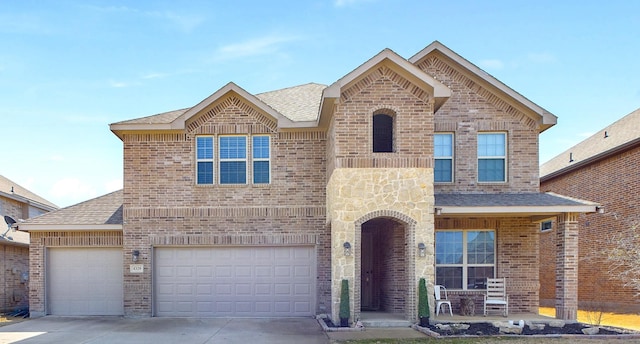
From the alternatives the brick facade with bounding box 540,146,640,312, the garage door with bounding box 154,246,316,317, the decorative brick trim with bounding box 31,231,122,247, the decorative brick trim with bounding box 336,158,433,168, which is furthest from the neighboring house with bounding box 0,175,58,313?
the brick facade with bounding box 540,146,640,312

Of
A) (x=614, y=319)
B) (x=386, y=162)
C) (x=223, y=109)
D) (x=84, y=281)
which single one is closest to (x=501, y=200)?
(x=386, y=162)

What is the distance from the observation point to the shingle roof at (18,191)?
18.7 m

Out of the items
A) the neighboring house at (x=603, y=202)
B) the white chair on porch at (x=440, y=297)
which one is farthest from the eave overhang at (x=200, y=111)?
the neighboring house at (x=603, y=202)

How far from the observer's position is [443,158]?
1415 cm

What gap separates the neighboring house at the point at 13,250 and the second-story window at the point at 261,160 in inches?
308

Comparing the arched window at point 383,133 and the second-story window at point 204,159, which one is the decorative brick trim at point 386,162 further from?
the second-story window at point 204,159

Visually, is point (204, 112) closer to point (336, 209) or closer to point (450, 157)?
point (336, 209)

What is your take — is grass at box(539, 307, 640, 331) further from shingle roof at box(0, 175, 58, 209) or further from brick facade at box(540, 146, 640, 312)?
shingle roof at box(0, 175, 58, 209)

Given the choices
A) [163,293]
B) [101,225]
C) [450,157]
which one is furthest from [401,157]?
[101,225]

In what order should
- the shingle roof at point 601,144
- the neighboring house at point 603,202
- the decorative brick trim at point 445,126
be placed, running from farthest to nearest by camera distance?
the shingle roof at point 601,144
the neighboring house at point 603,202
the decorative brick trim at point 445,126

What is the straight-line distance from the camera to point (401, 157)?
38.8ft

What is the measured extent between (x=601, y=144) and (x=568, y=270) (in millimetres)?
7916

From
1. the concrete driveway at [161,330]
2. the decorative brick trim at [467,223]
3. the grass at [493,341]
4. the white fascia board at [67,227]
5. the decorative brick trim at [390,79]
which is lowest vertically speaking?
the concrete driveway at [161,330]

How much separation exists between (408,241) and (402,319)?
192cm
